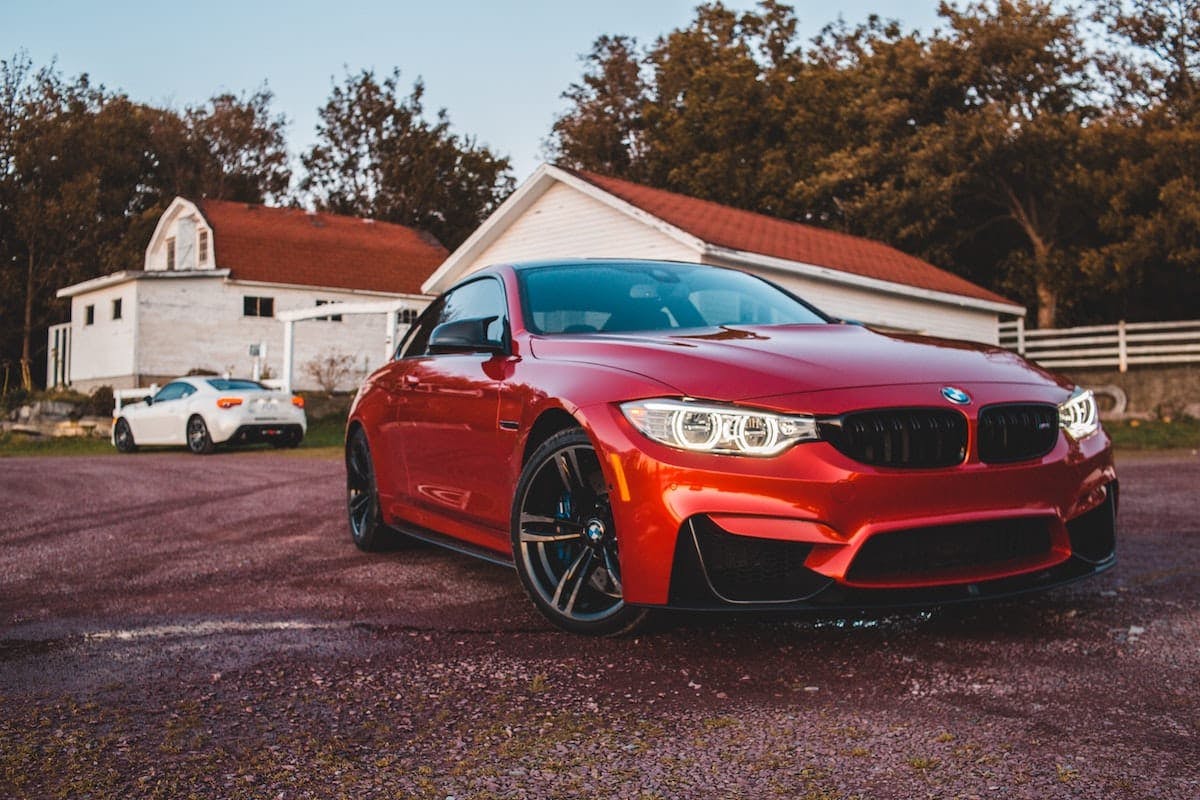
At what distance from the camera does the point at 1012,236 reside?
33406 mm

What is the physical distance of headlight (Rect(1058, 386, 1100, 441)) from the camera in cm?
421

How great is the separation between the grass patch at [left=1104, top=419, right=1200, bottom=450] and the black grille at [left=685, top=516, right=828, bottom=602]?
54.3ft

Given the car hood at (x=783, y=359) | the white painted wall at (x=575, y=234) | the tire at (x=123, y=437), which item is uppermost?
the white painted wall at (x=575, y=234)

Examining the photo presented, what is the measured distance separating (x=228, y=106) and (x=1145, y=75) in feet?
137

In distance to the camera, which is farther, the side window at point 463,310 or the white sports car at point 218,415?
the white sports car at point 218,415

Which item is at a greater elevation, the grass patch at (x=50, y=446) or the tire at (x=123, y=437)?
the tire at (x=123, y=437)

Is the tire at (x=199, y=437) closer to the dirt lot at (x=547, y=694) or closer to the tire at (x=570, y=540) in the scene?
the dirt lot at (x=547, y=694)

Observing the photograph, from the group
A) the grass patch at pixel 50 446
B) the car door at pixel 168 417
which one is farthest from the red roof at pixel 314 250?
the car door at pixel 168 417

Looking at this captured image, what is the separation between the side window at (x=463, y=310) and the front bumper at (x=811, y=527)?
1581mm

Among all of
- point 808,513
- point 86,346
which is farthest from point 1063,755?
point 86,346

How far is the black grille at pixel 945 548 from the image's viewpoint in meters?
3.65

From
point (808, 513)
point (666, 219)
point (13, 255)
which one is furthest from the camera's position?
point (13, 255)

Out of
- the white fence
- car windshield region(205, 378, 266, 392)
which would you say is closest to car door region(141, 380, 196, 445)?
car windshield region(205, 378, 266, 392)

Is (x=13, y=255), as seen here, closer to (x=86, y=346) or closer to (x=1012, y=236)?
(x=86, y=346)
